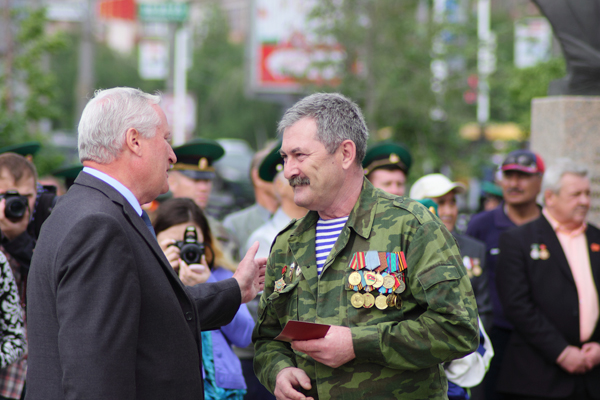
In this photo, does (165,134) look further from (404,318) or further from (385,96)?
(385,96)

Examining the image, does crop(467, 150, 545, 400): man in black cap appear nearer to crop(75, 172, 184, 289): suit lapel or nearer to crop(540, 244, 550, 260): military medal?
crop(540, 244, 550, 260): military medal

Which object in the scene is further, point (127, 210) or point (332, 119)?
point (332, 119)

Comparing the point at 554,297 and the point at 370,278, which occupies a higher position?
the point at 370,278

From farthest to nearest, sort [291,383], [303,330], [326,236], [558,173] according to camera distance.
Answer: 1. [558,173]
2. [326,236]
3. [291,383]
4. [303,330]

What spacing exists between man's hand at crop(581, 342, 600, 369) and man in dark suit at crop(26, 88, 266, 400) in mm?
2887

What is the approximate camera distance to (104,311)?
2.02 metres

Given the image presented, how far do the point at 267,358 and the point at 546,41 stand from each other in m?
13.5

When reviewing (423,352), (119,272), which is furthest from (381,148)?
(119,272)

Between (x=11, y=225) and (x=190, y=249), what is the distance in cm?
120

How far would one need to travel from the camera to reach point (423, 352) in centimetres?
237

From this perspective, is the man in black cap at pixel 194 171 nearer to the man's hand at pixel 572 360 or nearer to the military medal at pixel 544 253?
the military medal at pixel 544 253

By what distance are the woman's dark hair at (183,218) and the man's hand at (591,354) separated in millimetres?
2509

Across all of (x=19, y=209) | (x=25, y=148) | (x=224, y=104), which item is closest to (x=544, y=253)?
(x=19, y=209)

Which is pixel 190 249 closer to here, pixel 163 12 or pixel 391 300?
pixel 391 300
